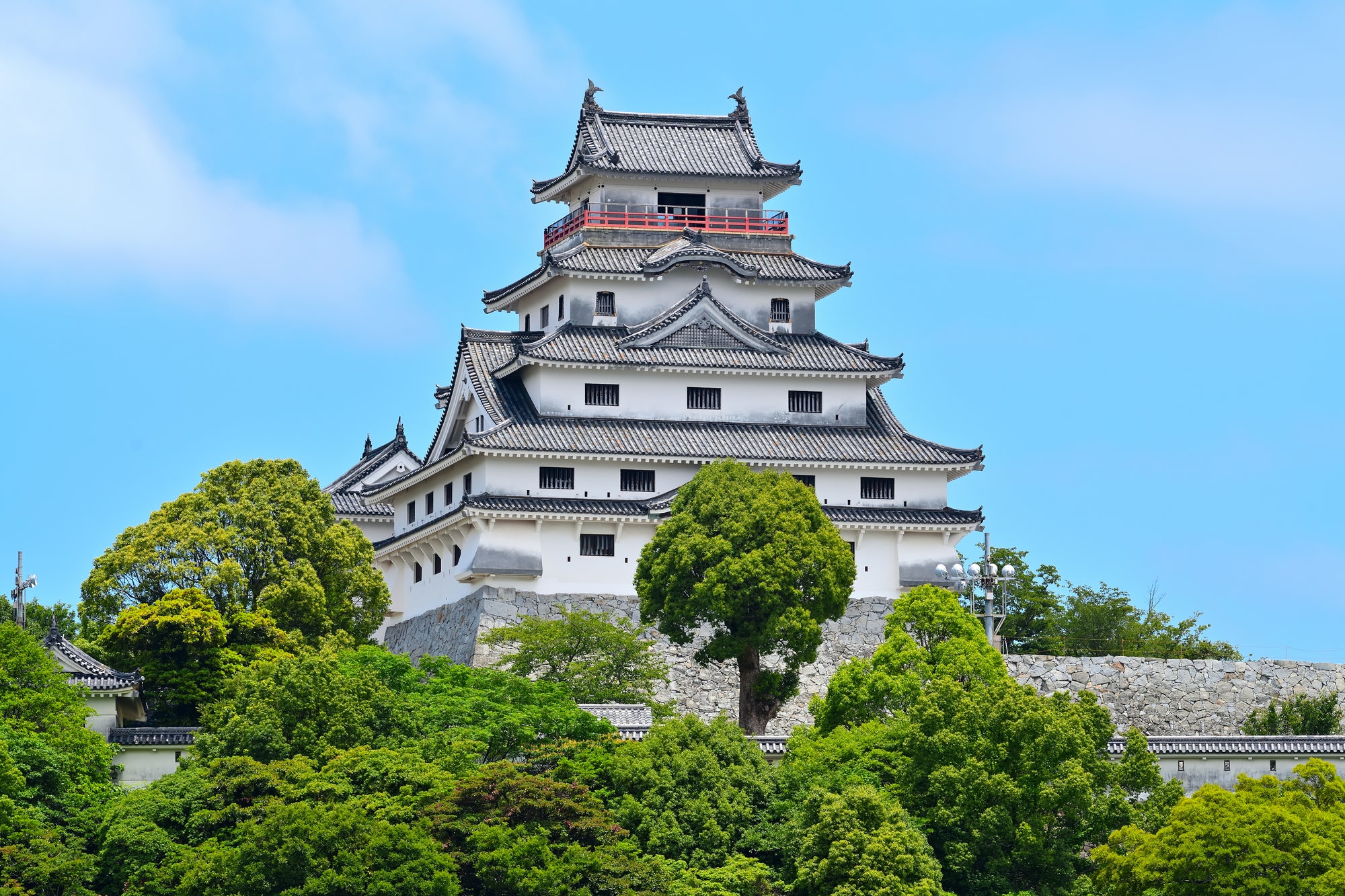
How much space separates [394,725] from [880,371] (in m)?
21.2

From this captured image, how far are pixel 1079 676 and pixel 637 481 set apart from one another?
11.7 meters

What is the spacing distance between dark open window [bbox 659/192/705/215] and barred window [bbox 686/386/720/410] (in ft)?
21.3

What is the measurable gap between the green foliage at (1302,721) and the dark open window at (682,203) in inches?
828

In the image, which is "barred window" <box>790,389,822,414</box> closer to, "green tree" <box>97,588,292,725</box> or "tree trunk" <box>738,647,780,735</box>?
"tree trunk" <box>738,647,780,735</box>

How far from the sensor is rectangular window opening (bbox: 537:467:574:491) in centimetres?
6075

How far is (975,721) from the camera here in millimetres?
45375

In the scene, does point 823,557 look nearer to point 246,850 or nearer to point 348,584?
point 348,584

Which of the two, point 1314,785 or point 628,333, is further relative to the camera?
point 628,333

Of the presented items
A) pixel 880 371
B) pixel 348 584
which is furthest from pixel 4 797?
pixel 880 371

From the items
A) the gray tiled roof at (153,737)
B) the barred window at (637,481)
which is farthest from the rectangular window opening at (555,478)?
the gray tiled roof at (153,737)

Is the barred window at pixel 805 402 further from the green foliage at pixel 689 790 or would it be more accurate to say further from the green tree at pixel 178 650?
the green foliage at pixel 689 790

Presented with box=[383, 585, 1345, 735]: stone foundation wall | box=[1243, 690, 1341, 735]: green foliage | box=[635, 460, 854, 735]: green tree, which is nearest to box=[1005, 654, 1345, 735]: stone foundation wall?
box=[383, 585, 1345, 735]: stone foundation wall

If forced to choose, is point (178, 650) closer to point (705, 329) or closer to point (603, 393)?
point (603, 393)

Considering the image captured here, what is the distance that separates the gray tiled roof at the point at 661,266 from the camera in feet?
212
